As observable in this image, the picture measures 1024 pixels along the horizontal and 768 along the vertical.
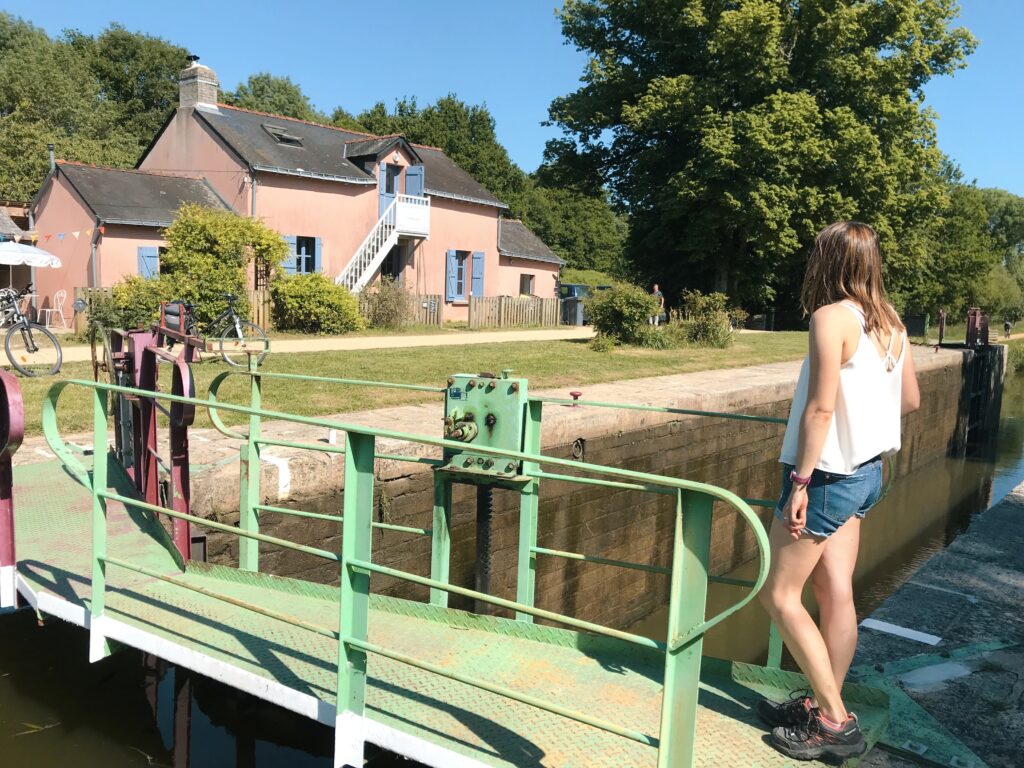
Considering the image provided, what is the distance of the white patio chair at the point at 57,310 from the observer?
1926 centimetres

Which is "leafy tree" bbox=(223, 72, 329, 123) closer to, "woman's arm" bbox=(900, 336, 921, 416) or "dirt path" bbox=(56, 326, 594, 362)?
"dirt path" bbox=(56, 326, 594, 362)

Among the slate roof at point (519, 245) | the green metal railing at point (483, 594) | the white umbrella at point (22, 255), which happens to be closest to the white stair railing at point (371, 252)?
the slate roof at point (519, 245)

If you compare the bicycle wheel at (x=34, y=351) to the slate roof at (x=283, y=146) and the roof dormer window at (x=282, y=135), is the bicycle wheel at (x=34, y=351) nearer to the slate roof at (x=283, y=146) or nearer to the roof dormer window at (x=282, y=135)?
the slate roof at (x=283, y=146)

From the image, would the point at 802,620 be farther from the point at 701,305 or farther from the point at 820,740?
the point at 701,305

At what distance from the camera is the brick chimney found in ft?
73.9

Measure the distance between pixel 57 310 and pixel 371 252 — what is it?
8323 millimetres

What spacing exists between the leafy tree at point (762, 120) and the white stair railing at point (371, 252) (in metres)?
9.25

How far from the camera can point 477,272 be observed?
28.3 meters

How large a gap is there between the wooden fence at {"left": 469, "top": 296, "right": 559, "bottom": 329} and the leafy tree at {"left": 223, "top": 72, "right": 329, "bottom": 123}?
3664 cm

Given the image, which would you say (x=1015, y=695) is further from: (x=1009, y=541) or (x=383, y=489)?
(x=383, y=489)

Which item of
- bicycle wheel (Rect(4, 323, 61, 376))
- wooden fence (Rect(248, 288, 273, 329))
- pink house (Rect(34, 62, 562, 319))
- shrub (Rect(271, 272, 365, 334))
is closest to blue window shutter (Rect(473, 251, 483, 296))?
pink house (Rect(34, 62, 562, 319))

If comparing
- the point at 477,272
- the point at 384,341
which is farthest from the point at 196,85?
the point at 477,272

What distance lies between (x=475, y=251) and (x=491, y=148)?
1211 inches

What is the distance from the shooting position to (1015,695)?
311 cm
